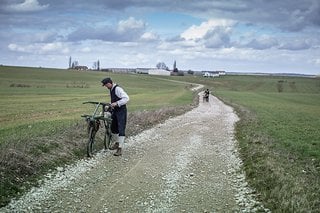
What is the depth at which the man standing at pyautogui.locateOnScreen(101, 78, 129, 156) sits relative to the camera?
46.2 feet

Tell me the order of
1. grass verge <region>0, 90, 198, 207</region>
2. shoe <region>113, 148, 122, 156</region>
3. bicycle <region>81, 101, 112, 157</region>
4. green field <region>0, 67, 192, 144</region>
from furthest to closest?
green field <region>0, 67, 192, 144</region>
shoe <region>113, 148, 122, 156</region>
bicycle <region>81, 101, 112, 157</region>
grass verge <region>0, 90, 198, 207</region>

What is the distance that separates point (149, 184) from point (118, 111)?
4515 millimetres

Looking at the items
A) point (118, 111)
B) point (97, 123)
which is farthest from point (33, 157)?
point (118, 111)

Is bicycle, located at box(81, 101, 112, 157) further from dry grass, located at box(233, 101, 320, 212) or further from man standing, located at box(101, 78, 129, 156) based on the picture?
dry grass, located at box(233, 101, 320, 212)

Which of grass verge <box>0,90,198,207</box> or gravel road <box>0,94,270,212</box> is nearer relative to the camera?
gravel road <box>0,94,270,212</box>

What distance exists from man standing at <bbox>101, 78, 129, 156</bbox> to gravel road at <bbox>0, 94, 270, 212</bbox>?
49 cm

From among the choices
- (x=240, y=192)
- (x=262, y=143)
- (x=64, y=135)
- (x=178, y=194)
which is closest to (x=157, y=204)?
(x=178, y=194)

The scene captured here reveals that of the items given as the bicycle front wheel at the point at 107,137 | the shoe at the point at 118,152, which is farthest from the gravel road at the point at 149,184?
the bicycle front wheel at the point at 107,137

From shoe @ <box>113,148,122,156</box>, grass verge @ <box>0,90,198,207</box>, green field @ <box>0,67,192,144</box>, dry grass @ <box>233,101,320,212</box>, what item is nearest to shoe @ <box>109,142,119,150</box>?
shoe @ <box>113,148,122,156</box>

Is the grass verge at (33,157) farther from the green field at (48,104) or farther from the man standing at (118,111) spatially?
the green field at (48,104)

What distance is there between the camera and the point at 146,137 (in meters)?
18.7

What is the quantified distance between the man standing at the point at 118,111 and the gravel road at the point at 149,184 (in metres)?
0.49

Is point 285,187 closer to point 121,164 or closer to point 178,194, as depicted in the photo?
point 178,194

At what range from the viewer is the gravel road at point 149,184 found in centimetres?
873
